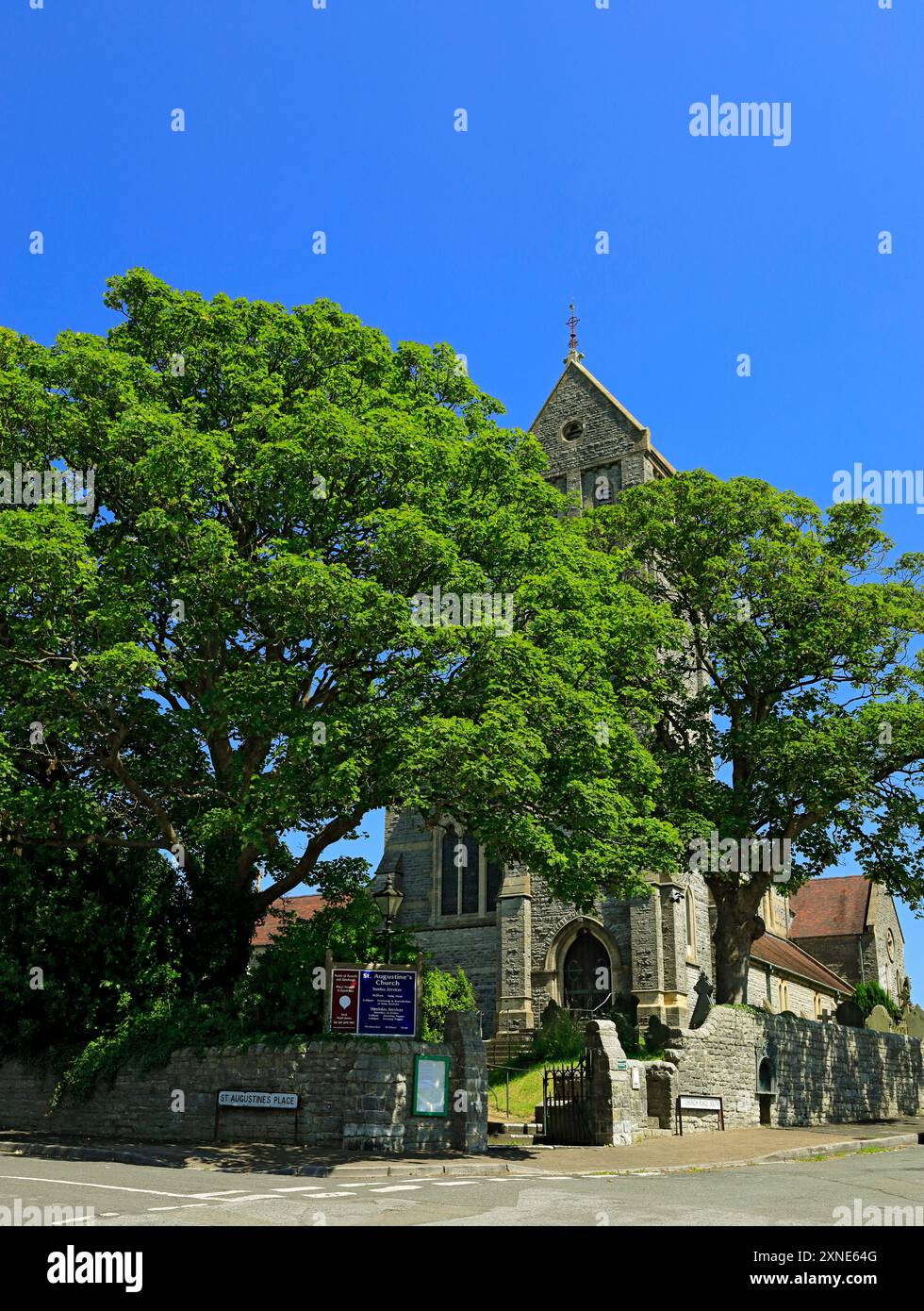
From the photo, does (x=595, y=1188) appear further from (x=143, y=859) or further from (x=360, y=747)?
(x=143, y=859)

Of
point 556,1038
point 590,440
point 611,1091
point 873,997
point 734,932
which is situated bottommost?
point 873,997

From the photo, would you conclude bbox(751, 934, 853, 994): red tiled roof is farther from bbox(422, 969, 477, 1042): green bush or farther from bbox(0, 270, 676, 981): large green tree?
bbox(0, 270, 676, 981): large green tree

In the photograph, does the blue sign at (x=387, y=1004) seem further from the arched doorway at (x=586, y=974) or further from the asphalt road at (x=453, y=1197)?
the arched doorway at (x=586, y=974)

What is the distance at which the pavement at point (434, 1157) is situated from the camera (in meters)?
14.7

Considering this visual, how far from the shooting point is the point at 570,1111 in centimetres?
2017

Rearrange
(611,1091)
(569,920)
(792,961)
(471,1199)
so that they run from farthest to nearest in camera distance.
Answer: (792,961) → (569,920) → (611,1091) → (471,1199)

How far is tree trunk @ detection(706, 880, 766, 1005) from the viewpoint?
2747cm

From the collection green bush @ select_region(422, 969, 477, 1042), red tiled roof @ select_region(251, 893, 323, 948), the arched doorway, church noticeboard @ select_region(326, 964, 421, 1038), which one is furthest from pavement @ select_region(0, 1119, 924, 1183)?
red tiled roof @ select_region(251, 893, 323, 948)

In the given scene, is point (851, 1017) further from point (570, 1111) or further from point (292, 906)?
point (292, 906)

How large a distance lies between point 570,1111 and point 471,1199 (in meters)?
9.34

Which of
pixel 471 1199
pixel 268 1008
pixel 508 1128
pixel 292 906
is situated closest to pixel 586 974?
pixel 508 1128

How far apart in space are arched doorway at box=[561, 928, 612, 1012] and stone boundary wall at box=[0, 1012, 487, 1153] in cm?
1597

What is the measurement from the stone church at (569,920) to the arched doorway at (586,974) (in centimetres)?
3

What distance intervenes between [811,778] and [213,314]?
1614 cm
